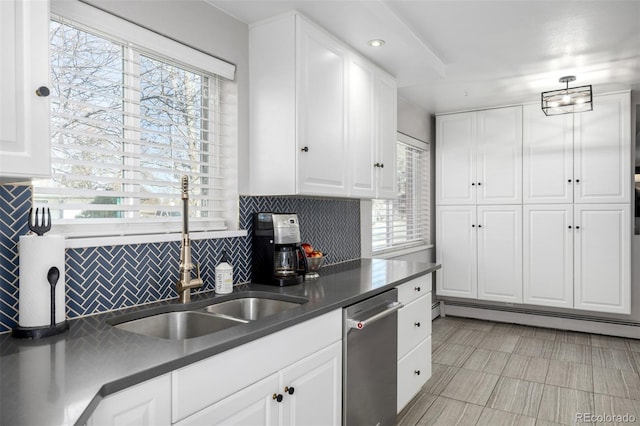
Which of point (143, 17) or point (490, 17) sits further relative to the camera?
point (490, 17)

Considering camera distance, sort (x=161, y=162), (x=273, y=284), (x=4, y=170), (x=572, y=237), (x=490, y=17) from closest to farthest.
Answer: (x=4, y=170) < (x=161, y=162) < (x=273, y=284) < (x=490, y=17) < (x=572, y=237)

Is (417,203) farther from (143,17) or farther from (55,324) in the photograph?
(55,324)

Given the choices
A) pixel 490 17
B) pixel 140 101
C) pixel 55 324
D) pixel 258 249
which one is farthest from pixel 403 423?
pixel 490 17

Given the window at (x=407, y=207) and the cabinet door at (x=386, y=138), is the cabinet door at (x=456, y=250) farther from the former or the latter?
the cabinet door at (x=386, y=138)

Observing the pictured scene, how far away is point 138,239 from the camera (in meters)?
1.73

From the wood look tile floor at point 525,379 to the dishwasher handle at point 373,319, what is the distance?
33.4 inches

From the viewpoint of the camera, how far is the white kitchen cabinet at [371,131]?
101 inches

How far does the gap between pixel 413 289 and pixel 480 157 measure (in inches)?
101

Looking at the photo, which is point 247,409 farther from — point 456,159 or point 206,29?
point 456,159

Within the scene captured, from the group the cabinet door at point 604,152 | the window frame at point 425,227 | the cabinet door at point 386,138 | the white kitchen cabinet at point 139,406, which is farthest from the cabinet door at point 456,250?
the white kitchen cabinet at point 139,406

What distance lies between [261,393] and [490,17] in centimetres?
236

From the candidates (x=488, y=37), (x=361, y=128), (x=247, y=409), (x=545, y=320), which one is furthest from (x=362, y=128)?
(x=545, y=320)

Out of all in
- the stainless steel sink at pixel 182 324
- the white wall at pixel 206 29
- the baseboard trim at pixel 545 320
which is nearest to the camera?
the stainless steel sink at pixel 182 324

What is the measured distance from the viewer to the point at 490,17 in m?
2.41
